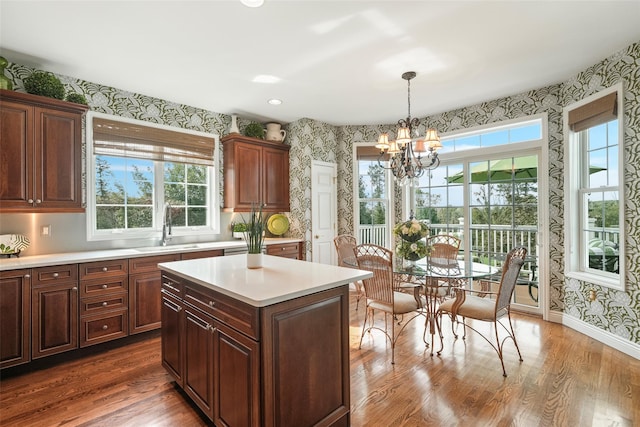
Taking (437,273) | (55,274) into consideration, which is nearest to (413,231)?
(437,273)

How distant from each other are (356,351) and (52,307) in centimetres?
274

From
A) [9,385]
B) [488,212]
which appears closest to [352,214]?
[488,212]

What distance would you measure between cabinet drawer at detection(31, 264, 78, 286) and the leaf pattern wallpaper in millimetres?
1811

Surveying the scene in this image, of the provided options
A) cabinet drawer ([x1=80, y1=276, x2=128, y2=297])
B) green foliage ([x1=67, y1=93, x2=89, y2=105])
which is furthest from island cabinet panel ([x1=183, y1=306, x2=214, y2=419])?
green foliage ([x1=67, y1=93, x2=89, y2=105])

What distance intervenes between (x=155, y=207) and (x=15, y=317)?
5.66 feet

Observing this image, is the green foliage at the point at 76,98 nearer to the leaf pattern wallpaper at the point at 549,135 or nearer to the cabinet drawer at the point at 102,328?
the leaf pattern wallpaper at the point at 549,135

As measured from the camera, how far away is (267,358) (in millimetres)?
1441

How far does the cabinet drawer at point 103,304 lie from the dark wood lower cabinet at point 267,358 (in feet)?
4.57

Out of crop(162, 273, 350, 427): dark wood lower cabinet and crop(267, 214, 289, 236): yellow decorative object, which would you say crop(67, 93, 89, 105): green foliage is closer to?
crop(162, 273, 350, 427): dark wood lower cabinet

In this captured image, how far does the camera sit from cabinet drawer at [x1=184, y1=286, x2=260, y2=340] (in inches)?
57.7

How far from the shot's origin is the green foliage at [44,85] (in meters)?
2.81

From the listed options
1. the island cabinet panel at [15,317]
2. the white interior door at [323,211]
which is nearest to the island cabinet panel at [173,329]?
the island cabinet panel at [15,317]

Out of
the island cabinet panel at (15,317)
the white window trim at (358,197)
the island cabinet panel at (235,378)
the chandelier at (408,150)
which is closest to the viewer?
the island cabinet panel at (235,378)

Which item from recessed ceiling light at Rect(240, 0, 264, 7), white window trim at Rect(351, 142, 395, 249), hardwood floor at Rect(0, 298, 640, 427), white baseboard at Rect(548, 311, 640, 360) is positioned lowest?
hardwood floor at Rect(0, 298, 640, 427)
